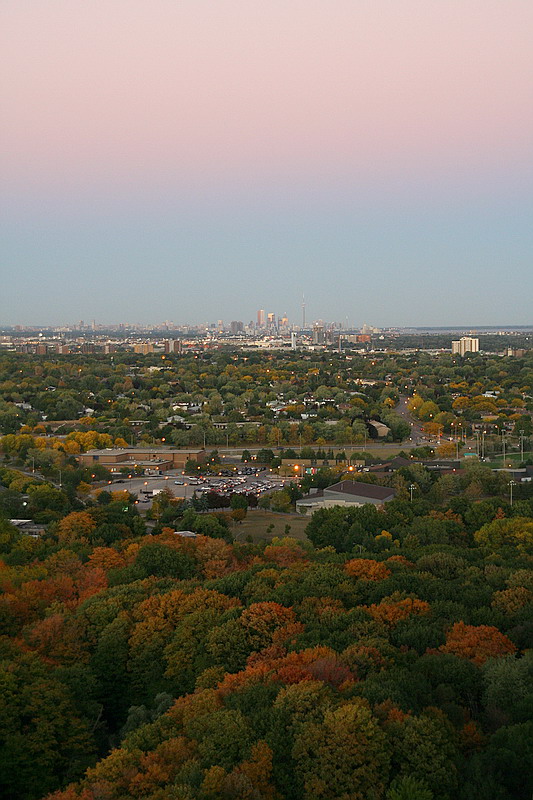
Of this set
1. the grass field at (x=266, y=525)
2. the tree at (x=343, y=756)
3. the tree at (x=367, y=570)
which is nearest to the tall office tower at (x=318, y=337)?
the grass field at (x=266, y=525)

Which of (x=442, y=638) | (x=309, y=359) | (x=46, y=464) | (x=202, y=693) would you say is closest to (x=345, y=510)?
(x=442, y=638)

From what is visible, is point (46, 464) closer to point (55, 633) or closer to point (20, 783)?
point (55, 633)

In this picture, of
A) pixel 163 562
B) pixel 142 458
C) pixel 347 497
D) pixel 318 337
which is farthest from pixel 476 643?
pixel 318 337

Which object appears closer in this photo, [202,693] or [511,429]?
[202,693]

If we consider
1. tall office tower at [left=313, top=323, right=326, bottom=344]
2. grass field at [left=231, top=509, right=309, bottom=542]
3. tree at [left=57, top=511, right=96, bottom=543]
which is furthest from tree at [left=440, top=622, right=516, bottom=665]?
tall office tower at [left=313, top=323, right=326, bottom=344]

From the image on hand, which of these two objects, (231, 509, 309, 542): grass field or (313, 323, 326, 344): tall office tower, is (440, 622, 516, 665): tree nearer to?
(231, 509, 309, 542): grass field

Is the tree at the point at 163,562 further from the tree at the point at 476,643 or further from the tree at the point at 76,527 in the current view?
the tree at the point at 476,643
